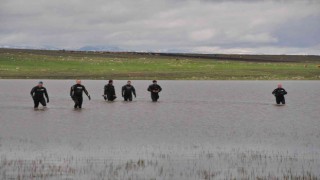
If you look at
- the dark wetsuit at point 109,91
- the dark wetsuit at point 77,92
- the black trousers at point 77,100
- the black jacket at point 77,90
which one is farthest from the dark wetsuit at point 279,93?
the black jacket at point 77,90

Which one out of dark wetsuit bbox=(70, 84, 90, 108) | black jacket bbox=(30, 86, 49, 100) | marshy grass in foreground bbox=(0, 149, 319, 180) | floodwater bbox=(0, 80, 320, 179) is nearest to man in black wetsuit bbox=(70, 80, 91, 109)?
dark wetsuit bbox=(70, 84, 90, 108)

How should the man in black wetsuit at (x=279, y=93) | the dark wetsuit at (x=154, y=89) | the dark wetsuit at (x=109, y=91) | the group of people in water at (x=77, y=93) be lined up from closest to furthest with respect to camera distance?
the group of people in water at (x=77, y=93) → the man in black wetsuit at (x=279, y=93) → the dark wetsuit at (x=154, y=89) → the dark wetsuit at (x=109, y=91)

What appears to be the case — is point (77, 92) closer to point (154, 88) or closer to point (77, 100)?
point (77, 100)

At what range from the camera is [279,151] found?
71.3ft

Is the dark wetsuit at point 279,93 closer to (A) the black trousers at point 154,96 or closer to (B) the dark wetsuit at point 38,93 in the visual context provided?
(A) the black trousers at point 154,96

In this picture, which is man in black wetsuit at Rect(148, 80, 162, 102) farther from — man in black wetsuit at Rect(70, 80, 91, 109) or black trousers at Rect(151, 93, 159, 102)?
man in black wetsuit at Rect(70, 80, 91, 109)

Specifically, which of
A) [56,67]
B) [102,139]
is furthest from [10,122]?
[56,67]

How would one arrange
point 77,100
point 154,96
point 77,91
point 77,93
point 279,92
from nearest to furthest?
point 77,91, point 77,93, point 77,100, point 279,92, point 154,96

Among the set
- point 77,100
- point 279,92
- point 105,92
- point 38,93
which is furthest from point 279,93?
point 38,93

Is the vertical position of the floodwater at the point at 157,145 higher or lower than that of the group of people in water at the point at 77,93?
lower

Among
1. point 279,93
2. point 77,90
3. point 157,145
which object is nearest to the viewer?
point 157,145

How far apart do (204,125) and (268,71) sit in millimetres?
97102

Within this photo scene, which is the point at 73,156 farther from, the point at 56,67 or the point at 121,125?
the point at 56,67

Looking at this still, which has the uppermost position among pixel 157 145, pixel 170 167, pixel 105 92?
pixel 105 92
